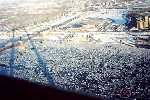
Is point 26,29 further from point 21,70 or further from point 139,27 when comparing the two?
point 139,27

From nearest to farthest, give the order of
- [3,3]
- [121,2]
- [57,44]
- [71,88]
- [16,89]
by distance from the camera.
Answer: [16,89]
[71,88]
[57,44]
[121,2]
[3,3]

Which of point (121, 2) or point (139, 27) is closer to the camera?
point (139, 27)

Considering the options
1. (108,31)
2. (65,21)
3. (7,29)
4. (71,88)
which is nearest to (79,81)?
(71,88)

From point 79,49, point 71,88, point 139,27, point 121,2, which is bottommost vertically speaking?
point 71,88

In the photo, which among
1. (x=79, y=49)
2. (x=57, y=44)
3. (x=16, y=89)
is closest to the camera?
(x=16, y=89)

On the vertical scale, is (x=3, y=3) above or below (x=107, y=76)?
above

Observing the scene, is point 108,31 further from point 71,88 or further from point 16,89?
point 16,89
